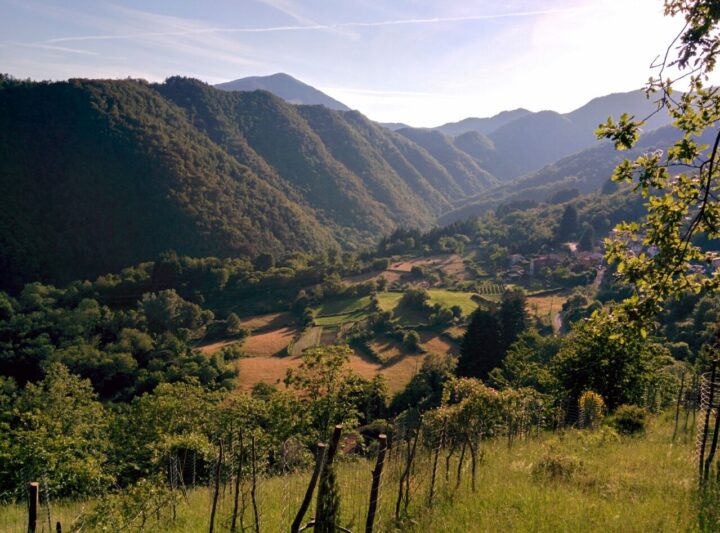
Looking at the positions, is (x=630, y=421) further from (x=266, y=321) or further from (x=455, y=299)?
(x=266, y=321)

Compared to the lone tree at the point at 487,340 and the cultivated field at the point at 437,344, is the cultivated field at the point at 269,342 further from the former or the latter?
the lone tree at the point at 487,340

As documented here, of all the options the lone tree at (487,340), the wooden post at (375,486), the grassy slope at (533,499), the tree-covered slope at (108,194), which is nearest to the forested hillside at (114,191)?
the tree-covered slope at (108,194)

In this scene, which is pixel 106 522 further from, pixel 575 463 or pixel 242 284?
pixel 242 284

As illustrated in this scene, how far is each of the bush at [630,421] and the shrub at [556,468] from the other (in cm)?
578

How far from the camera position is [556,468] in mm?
7488

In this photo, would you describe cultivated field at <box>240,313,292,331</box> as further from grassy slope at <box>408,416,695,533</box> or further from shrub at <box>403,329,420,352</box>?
grassy slope at <box>408,416,695,533</box>

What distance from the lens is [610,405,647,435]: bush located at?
12.3 metres

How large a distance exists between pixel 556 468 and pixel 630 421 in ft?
21.9

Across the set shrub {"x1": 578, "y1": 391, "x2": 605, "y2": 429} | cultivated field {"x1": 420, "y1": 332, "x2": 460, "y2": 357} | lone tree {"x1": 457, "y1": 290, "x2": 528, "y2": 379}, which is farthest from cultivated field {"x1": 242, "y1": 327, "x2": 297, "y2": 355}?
shrub {"x1": 578, "y1": 391, "x2": 605, "y2": 429}

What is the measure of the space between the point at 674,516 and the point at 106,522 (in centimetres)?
860

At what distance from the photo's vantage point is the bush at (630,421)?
40.2ft

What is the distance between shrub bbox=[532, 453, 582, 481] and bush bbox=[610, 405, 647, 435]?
578cm

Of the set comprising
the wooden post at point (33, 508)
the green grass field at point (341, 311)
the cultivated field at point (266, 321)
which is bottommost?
the cultivated field at point (266, 321)

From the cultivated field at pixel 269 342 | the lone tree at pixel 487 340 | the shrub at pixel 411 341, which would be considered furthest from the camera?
the cultivated field at pixel 269 342
